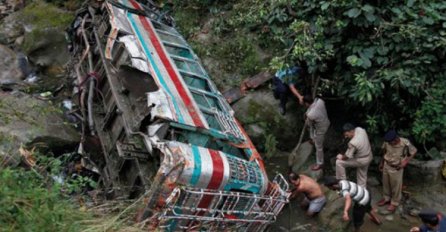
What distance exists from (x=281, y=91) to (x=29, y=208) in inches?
215

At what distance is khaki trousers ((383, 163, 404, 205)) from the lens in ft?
23.1

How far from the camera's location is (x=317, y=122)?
750 centimetres

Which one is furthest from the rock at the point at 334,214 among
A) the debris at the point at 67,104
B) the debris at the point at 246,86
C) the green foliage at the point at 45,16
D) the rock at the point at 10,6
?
the rock at the point at 10,6

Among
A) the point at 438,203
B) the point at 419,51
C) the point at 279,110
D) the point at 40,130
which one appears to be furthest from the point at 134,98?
the point at 438,203

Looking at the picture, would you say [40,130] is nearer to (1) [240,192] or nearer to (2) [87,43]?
(2) [87,43]

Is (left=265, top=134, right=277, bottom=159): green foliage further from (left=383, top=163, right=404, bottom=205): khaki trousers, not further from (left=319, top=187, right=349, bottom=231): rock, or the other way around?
(left=383, top=163, right=404, bottom=205): khaki trousers

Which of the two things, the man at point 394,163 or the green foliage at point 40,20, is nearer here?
the man at point 394,163

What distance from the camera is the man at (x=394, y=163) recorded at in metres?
6.81

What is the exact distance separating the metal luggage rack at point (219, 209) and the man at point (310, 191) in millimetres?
821

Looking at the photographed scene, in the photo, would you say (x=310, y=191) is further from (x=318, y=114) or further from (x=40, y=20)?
(x=40, y=20)

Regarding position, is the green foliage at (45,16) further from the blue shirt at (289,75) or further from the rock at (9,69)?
the blue shirt at (289,75)

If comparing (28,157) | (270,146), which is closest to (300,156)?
(270,146)

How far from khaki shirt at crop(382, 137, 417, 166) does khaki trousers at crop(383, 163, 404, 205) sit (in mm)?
133

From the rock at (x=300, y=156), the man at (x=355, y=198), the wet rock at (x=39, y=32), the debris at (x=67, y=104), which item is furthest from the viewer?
the wet rock at (x=39, y=32)
